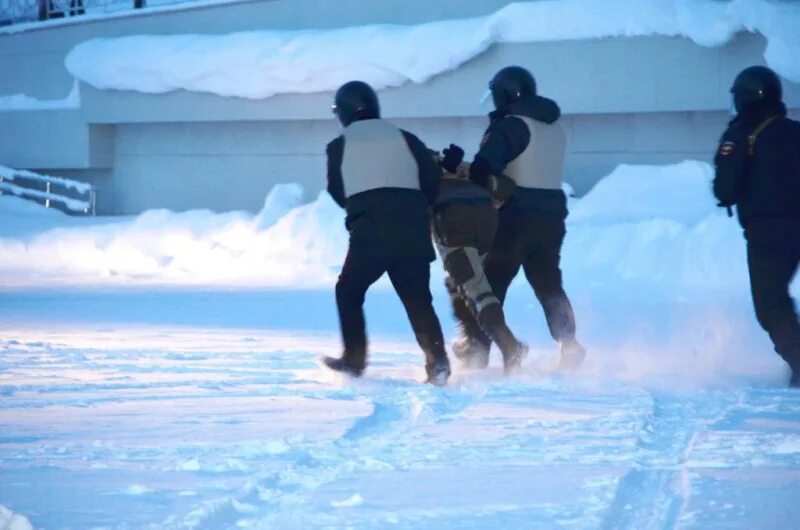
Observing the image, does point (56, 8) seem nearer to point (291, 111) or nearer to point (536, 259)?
point (291, 111)

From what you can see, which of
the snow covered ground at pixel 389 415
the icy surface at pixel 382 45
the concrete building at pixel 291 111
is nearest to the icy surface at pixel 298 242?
the snow covered ground at pixel 389 415

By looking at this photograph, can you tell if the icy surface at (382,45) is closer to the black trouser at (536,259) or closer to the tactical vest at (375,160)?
the black trouser at (536,259)

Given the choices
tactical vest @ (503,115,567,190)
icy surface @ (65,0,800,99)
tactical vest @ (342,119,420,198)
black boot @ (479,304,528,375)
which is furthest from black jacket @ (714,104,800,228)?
icy surface @ (65,0,800,99)

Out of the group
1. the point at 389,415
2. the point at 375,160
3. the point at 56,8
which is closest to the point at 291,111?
the point at 56,8

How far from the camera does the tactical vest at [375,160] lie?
736 cm

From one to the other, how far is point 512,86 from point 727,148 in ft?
4.29

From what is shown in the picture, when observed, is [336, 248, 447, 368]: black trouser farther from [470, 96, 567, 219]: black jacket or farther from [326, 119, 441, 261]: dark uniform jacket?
[470, 96, 567, 219]: black jacket

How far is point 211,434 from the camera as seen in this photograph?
602cm

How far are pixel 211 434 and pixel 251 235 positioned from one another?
1147 centimetres

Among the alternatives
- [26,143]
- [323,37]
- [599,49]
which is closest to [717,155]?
[599,49]

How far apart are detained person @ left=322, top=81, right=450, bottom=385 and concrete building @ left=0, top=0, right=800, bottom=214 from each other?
879 centimetres

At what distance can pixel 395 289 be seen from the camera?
298 inches

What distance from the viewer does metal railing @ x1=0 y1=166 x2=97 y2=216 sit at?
21188mm

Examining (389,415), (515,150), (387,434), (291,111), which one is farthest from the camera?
(291,111)
